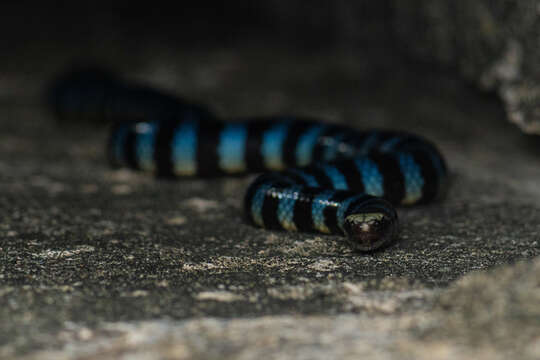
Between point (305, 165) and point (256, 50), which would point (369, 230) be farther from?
point (256, 50)

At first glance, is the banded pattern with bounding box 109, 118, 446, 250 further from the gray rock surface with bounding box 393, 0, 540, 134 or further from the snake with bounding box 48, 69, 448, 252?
the gray rock surface with bounding box 393, 0, 540, 134

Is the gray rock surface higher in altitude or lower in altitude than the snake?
→ higher

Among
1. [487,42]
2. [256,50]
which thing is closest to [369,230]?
[487,42]

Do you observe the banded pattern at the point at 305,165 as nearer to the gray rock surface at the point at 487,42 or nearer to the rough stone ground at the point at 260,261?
the rough stone ground at the point at 260,261

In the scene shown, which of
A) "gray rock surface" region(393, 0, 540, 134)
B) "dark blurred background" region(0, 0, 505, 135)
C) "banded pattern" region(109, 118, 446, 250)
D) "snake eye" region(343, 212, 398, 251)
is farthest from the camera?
"dark blurred background" region(0, 0, 505, 135)

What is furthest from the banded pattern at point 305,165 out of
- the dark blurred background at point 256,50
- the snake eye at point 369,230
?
the dark blurred background at point 256,50

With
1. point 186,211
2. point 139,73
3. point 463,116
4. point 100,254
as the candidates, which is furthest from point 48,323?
point 139,73

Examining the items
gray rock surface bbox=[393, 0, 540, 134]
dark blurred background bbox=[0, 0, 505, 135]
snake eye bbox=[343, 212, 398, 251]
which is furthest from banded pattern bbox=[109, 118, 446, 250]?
dark blurred background bbox=[0, 0, 505, 135]

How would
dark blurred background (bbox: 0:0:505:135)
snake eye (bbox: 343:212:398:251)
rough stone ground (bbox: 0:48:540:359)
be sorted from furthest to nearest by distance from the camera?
dark blurred background (bbox: 0:0:505:135) → snake eye (bbox: 343:212:398:251) → rough stone ground (bbox: 0:48:540:359)
